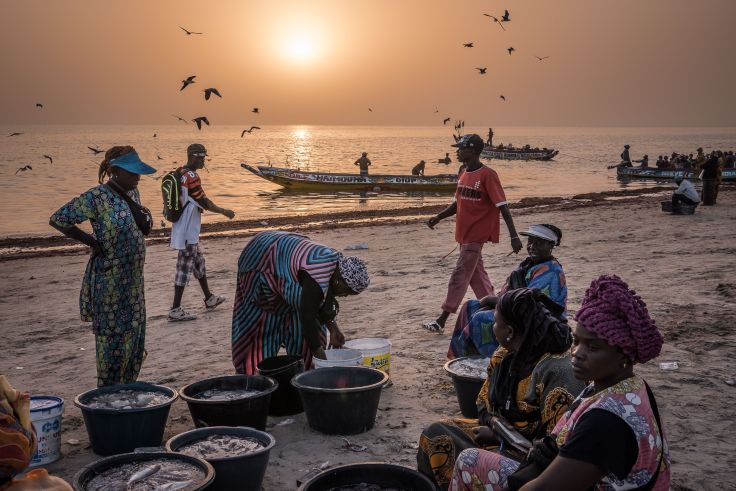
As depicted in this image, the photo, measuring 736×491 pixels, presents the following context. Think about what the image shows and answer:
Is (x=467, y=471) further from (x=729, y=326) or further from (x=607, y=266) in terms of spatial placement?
(x=607, y=266)

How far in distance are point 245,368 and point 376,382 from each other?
1196 millimetres

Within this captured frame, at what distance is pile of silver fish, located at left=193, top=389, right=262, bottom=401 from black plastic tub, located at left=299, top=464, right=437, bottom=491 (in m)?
1.25

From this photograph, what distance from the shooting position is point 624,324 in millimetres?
2240

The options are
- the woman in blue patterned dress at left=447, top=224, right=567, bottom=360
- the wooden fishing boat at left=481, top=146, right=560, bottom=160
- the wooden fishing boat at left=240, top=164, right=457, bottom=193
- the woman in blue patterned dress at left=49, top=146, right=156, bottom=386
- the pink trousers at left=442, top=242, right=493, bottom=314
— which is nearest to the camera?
the woman in blue patterned dress at left=49, top=146, right=156, bottom=386

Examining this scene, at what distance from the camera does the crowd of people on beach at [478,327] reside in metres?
2.16

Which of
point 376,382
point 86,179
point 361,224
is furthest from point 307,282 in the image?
point 86,179

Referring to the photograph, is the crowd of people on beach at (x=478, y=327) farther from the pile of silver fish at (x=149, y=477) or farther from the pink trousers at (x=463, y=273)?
the pile of silver fish at (x=149, y=477)

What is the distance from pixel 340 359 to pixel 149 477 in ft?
6.51

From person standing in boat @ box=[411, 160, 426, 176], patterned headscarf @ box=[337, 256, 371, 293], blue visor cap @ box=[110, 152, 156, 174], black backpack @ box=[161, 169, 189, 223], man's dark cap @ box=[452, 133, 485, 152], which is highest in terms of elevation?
person standing in boat @ box=[411, 160, 426, 176]

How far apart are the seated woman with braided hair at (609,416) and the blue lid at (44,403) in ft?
9.43

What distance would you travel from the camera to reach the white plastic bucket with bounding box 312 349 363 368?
188 inches

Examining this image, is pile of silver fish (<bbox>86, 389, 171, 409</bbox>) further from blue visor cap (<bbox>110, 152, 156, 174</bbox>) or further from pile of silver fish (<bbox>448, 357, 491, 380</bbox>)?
pile of silver fish (<bbox>448, 357, 491, 380</bbox>)

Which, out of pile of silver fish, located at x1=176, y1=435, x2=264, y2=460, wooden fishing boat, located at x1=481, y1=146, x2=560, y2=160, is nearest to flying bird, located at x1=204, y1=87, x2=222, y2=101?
pile of silver fish, located at x1=176, y1=435, x2=264, y2=460

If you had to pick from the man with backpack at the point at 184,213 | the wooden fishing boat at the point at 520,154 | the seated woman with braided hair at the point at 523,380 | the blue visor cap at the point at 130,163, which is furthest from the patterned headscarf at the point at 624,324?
the wooden fishing boat at the point at 520,154
